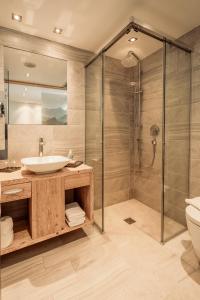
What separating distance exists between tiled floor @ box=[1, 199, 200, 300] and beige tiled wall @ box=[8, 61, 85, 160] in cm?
108

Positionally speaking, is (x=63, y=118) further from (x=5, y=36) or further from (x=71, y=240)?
(x=71, y=240)

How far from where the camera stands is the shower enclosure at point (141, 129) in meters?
1.96

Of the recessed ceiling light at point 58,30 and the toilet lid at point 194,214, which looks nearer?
the toilet lid at point 194,214

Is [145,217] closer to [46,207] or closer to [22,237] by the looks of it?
[46,207]

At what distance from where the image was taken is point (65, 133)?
2.36m

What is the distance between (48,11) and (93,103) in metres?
1.06

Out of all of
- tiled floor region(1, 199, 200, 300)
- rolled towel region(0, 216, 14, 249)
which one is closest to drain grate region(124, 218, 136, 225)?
tiled floor region(1, 199, 200, 300)

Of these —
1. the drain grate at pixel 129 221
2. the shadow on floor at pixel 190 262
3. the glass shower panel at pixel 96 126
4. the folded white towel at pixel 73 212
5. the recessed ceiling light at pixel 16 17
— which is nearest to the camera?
the shadow on floor at pixel 190 262

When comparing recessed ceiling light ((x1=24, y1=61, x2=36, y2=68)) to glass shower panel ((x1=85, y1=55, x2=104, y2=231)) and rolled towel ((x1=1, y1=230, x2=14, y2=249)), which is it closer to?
glass shower panel ((x1=85, y1=55, x2=104, y2=231))

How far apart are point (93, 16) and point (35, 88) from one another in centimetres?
102

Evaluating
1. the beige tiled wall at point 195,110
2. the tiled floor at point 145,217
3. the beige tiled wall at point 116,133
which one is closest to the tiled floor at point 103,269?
the tiled floor at point 145,217

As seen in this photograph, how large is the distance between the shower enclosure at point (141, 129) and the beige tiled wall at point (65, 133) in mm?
113

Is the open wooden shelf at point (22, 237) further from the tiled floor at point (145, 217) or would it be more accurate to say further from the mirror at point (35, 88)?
the mirror at point (35, 88)

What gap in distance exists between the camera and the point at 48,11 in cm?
172
